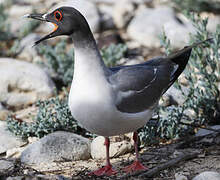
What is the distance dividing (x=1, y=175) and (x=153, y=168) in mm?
1367

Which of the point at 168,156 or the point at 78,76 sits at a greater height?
the point at 78,76

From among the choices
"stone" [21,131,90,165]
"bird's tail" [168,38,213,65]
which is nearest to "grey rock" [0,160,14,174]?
"stone" [21,131,90,165]

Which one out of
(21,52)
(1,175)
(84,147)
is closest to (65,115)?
(84,147)

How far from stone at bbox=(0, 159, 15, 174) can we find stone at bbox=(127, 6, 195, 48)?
4444 millimetres

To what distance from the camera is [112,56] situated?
709 centimetres

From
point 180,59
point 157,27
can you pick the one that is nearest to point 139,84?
point 180,59

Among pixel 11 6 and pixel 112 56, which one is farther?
pixel 11 6

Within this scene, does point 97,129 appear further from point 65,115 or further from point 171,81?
point 65,115

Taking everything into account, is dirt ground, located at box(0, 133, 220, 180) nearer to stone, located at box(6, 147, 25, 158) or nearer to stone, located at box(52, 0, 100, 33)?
stone, located at box(6, 147, 25, 158)

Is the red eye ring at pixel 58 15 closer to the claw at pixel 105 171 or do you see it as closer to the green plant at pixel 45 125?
the claw at pixel 105 171

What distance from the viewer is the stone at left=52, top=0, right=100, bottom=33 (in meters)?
9.09

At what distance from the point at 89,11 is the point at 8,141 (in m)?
4.86

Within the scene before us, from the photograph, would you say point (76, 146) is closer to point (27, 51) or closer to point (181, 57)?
point (181, 57)

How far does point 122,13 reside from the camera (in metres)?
9.39
